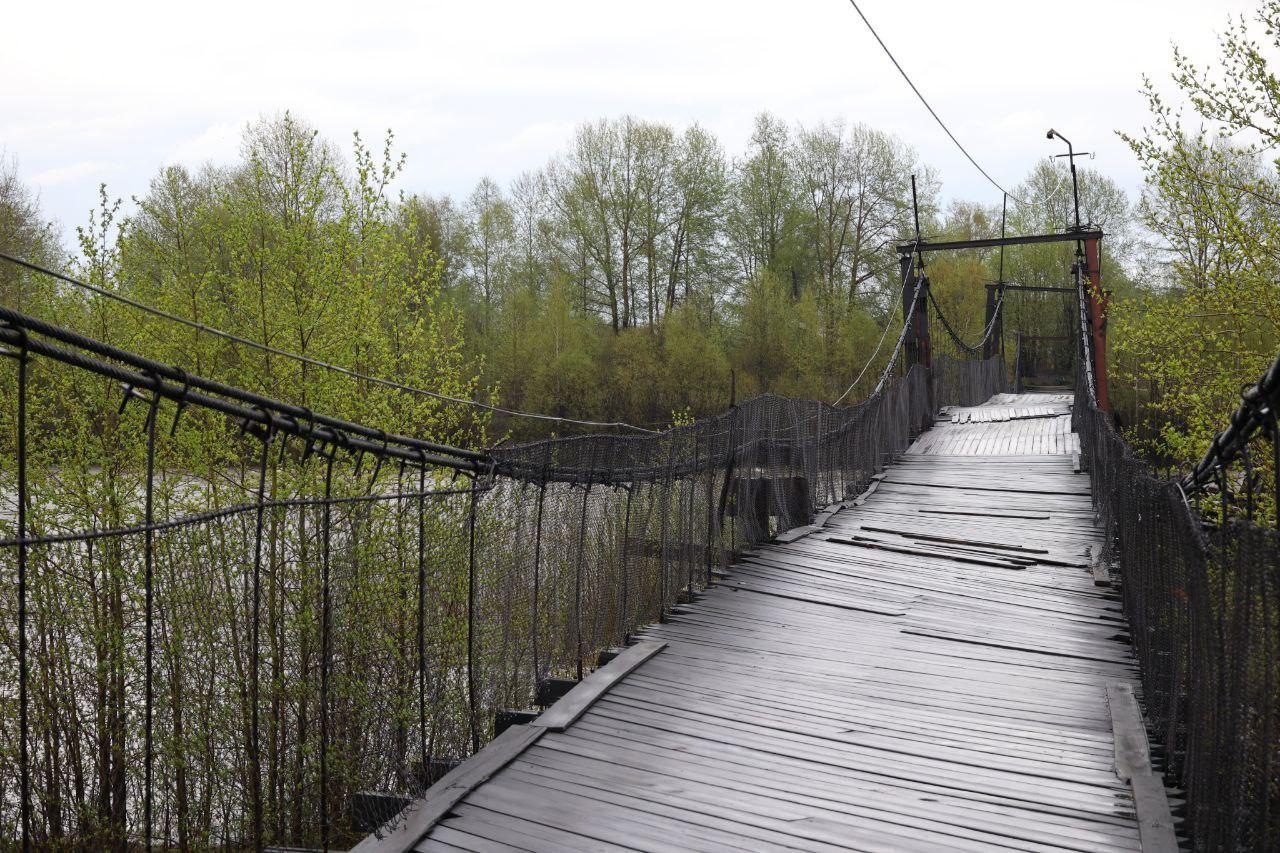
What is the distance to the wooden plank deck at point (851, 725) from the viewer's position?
3768mm

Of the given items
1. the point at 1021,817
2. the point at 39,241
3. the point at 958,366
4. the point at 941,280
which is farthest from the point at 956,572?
the point at 941,280

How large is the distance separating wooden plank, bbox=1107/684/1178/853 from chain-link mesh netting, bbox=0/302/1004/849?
2.41 metres

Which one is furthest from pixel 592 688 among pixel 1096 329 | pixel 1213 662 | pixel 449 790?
pixel 1096 329

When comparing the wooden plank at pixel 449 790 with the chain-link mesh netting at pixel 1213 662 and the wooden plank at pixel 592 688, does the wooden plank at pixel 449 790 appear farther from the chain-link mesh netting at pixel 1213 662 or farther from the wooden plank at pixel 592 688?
the chain-link mesh netting at pixel 1213 662

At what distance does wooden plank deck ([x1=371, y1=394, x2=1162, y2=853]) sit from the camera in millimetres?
3768

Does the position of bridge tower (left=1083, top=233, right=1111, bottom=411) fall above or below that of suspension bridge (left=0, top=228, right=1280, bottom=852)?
above

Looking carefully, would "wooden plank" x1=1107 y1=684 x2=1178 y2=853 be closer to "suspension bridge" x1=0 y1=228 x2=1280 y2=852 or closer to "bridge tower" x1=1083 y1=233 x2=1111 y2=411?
"suspension bridge" x1=0 y1=228 x2=1280 y2=852

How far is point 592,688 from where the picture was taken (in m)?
5.30

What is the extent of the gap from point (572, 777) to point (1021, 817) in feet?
5.01

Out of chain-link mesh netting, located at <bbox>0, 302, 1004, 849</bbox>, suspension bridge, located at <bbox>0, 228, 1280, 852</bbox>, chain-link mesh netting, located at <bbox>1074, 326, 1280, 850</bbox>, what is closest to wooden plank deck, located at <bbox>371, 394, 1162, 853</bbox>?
suspension bridge, located at <bbox>0, 228, 1280, 852</bbox>

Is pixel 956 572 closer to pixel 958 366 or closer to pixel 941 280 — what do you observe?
pixel 958 366

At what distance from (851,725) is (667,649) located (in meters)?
1.43

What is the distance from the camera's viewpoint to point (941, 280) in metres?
36.8

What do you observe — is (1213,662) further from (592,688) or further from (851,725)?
(592,688)
